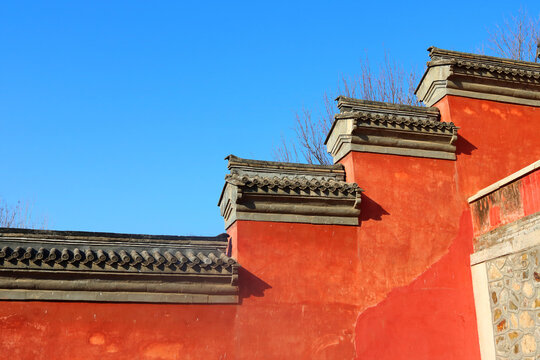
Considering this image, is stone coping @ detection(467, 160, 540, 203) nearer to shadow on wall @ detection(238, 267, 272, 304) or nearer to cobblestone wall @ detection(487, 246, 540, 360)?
cobblestone wall @ detection(487, 246, 540, 360)

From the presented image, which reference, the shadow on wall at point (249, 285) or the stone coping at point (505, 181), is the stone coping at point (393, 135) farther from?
the shadow on wall at point (249, 285)

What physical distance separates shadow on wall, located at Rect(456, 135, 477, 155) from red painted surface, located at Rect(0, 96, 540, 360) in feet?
0.06

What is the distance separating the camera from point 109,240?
808 cm

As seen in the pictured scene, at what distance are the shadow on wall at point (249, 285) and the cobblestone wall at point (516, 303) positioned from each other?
300cm

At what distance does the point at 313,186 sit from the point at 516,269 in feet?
9.13

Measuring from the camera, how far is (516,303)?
732 centimetres

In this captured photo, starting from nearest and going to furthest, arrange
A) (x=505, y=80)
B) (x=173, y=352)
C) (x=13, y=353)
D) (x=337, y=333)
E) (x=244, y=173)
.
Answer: (x=13, y=353)
(x=173, y=352)
(x=337, y=333)
(x=244, y=173)
(x=505, y=80)

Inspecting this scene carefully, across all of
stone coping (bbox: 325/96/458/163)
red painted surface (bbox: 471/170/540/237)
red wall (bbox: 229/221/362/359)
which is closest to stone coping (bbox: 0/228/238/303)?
red wall (bbox: 229/221/362/359)

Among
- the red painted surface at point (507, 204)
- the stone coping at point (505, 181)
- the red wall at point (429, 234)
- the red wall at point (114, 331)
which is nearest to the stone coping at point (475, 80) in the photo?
the red wall at point (429, 234)

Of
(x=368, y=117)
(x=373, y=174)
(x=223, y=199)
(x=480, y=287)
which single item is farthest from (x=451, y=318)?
(x=223, y=199)

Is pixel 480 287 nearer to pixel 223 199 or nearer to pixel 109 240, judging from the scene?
pixel 223 199

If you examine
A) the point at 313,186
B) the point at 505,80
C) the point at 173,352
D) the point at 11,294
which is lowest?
the point at 173,352

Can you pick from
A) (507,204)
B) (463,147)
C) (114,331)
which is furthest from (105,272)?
(463,147)

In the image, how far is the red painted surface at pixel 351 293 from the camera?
6980mm
